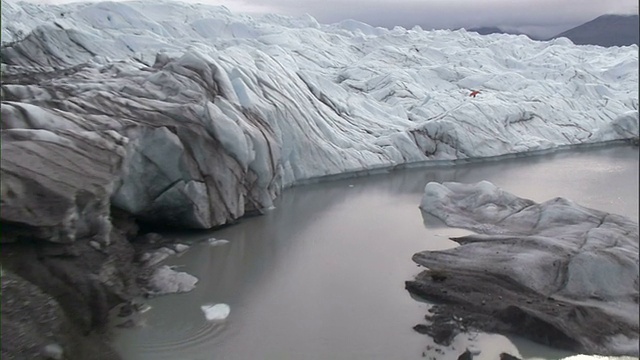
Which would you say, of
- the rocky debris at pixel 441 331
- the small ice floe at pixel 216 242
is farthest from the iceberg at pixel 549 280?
the small ice floe at pixel 216 242

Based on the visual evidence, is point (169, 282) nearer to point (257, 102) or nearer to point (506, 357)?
point (506, 357)

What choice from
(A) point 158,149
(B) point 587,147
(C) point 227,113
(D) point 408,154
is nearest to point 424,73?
(B) point 587,147

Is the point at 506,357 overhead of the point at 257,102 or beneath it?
beneath

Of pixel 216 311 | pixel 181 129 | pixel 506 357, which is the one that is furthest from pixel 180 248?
pixel 506 357

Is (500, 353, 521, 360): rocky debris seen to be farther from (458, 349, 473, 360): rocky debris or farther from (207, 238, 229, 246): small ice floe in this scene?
(207, 238, 229, 246): small ice floe

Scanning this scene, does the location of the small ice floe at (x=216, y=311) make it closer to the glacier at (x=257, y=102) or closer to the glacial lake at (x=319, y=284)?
the glacial lake at (x=319, y=284)

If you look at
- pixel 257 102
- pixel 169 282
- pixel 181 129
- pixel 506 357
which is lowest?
pixel 506 357

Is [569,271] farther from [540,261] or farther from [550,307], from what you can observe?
[550,307]
